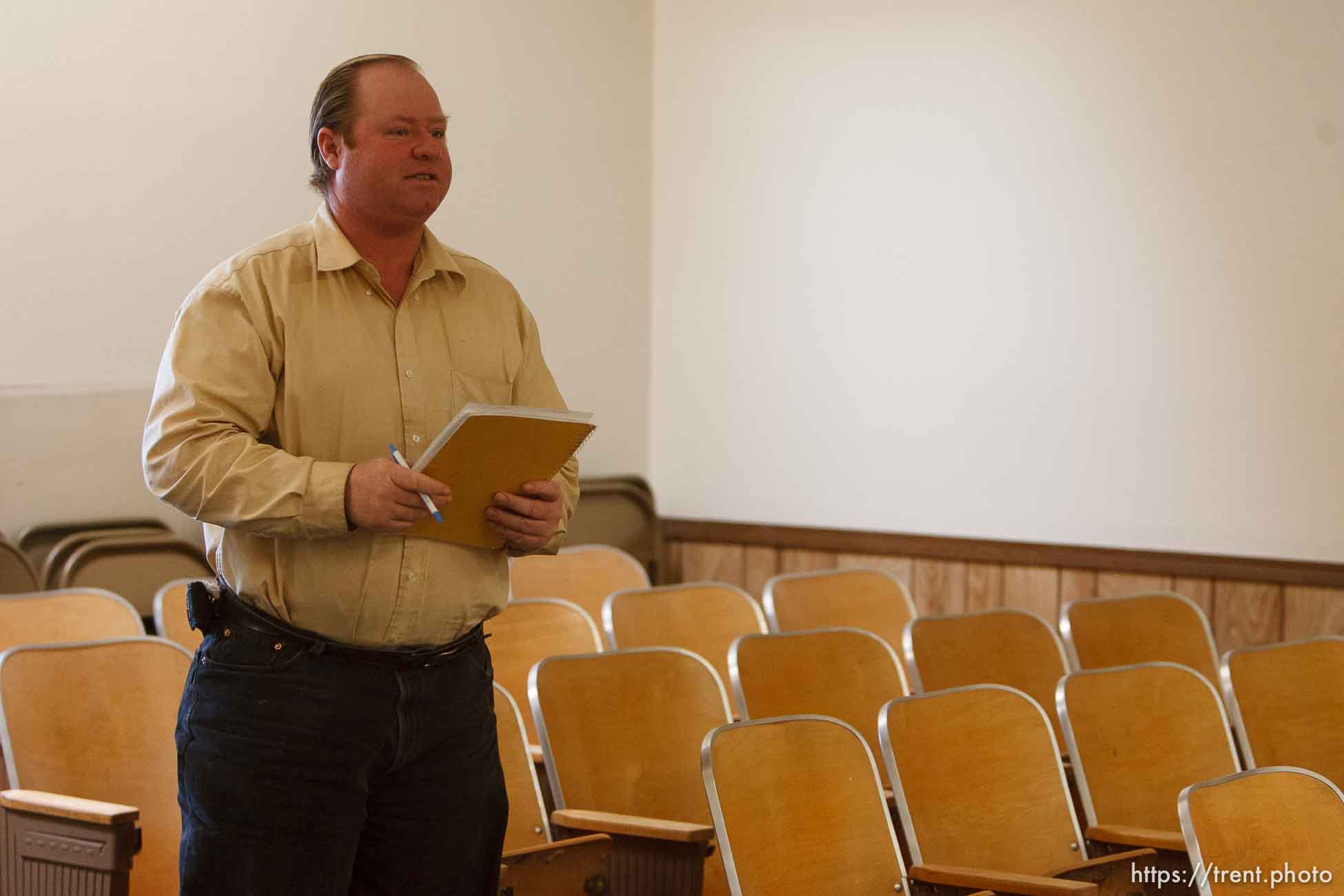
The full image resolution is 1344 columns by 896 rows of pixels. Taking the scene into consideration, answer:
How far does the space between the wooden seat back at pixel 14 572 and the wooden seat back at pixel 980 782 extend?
7.90 feet

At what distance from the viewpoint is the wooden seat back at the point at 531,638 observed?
362 centimetres

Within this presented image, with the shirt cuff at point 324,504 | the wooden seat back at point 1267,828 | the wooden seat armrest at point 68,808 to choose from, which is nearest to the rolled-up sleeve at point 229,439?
the shirt cuff at point 324,504

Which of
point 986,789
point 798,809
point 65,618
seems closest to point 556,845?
point 798,809

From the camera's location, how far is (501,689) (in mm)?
2904

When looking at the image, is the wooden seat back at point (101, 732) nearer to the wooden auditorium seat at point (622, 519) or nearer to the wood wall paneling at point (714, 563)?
the wooden auditorium seat at point (622, 519)

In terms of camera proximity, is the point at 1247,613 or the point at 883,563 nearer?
the point at 1247,613

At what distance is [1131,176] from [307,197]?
2.82m

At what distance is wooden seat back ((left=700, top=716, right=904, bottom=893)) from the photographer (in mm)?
2438

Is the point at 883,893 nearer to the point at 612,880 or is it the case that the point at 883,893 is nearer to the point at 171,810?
the point at 612,880

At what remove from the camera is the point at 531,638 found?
12.1 ft

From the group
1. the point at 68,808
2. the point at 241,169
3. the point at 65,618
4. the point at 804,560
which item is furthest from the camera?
the point at 804,560

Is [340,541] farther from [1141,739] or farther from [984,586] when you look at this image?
[984,586]

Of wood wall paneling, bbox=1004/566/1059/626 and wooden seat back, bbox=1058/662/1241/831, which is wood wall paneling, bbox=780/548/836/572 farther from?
wooden seat back, bbox=1058/662/1241/831

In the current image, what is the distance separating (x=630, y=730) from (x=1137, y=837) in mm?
1002
